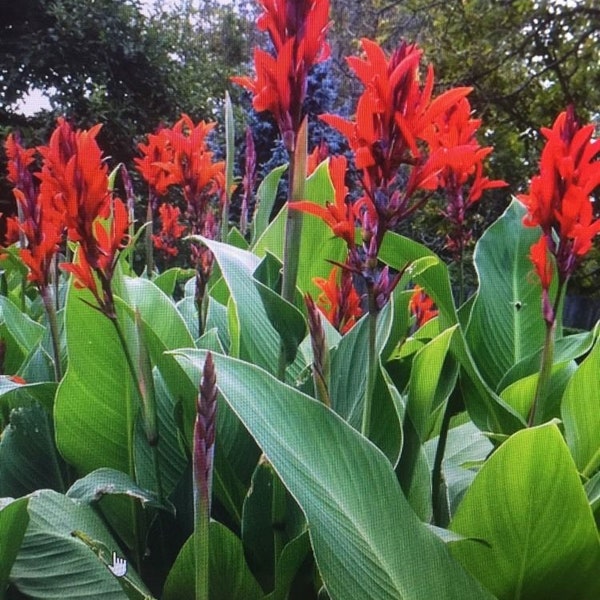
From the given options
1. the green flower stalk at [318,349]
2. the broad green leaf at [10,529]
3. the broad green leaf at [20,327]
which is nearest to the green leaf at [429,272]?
the green flower stalk at [318,349]

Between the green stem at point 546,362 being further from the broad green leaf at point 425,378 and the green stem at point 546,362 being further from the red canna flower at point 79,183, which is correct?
the red canna flower at point 79,183

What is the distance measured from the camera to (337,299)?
86cm

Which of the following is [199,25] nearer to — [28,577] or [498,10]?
[498,10]

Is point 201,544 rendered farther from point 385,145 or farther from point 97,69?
point 97,69

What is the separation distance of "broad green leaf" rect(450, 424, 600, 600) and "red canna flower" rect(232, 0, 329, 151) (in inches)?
12.1

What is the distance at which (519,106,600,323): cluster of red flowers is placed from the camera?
627 mm

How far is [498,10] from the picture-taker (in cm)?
579

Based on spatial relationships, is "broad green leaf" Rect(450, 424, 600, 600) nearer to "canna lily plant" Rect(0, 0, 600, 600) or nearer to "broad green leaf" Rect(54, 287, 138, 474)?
"canna lily plant" Rect(0, 0, 600, 600)

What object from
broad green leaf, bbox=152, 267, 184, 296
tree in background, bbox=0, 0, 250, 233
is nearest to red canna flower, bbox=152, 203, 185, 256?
broad green leaf, bbox=152, 267, 184, 296

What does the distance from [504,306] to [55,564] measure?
0.66 m

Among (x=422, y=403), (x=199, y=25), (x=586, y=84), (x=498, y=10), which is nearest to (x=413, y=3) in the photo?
(x=498, y=10)

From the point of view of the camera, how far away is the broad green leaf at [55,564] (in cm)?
58

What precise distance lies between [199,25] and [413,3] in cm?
554

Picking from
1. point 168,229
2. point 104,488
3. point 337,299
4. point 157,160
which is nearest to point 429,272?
point 337,299
